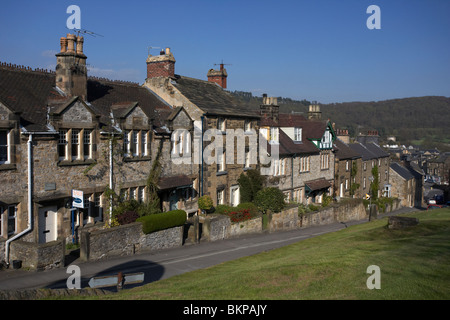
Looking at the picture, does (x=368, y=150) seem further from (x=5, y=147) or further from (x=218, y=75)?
(x=5, y=147)

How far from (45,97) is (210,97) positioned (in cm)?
1306

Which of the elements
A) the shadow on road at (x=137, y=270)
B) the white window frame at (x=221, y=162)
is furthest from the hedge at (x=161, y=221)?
the white window frame at (x=221, y=162)

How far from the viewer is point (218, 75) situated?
3509 centimetres

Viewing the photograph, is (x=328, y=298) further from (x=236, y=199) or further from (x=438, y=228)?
(x=236, y=199)

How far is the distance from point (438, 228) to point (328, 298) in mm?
13915

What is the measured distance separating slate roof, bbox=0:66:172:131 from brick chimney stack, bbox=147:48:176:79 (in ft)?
8.02

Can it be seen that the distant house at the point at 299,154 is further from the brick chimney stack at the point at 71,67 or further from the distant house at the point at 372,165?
the brick chimney stack at the point at 71,67

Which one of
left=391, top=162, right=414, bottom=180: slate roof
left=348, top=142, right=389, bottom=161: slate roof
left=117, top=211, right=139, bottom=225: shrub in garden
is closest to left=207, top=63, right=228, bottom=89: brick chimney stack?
left=117, top=211, right=139, bottom=225: shrub in garden

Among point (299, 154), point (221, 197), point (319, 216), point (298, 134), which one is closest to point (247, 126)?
point (221, 197)

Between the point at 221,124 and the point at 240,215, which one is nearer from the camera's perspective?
the point at 240,215

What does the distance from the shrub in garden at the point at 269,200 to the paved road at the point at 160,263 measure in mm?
2717

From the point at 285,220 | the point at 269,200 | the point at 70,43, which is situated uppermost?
the point at 70,43

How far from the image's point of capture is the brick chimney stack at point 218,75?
3506 cm

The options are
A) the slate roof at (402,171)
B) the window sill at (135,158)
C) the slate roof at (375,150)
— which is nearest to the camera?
the window sill at (135,158)
